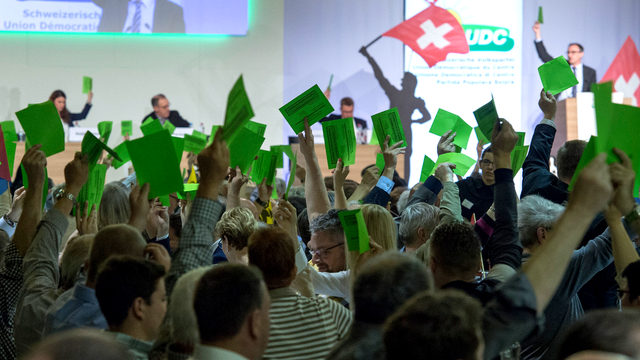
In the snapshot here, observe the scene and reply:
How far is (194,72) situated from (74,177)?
5.76 meters

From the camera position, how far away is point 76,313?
1.63 meters

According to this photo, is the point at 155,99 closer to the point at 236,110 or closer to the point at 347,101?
the point at 347,101

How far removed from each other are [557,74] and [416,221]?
35.0 inches

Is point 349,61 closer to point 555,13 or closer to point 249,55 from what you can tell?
point 249,55

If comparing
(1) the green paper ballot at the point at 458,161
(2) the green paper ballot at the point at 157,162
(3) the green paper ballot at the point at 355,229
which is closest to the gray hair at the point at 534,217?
(3) the green paper ballot at the point at 355,229

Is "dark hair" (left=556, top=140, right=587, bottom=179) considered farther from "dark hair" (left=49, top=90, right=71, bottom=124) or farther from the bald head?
"dark hair" (left=49, top=90, right=71, bottom=124)

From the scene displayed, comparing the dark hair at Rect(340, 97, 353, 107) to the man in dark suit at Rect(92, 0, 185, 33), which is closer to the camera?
the man in dark suit at Rect(92, 0, 185, 33)

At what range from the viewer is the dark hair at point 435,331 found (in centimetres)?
93

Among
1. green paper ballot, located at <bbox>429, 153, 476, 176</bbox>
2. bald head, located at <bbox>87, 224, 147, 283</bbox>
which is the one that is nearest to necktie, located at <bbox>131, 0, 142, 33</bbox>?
green paper ballot, located at <bbox>429, 153, 476, 176</bbox>

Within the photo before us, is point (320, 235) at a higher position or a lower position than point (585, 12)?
lower

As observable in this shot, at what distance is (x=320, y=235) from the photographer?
2.36m

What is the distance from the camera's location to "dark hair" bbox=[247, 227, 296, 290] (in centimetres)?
165

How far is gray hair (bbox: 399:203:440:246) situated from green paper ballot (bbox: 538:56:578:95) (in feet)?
2.44

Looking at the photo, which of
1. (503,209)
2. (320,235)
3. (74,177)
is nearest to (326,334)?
(503,209)
